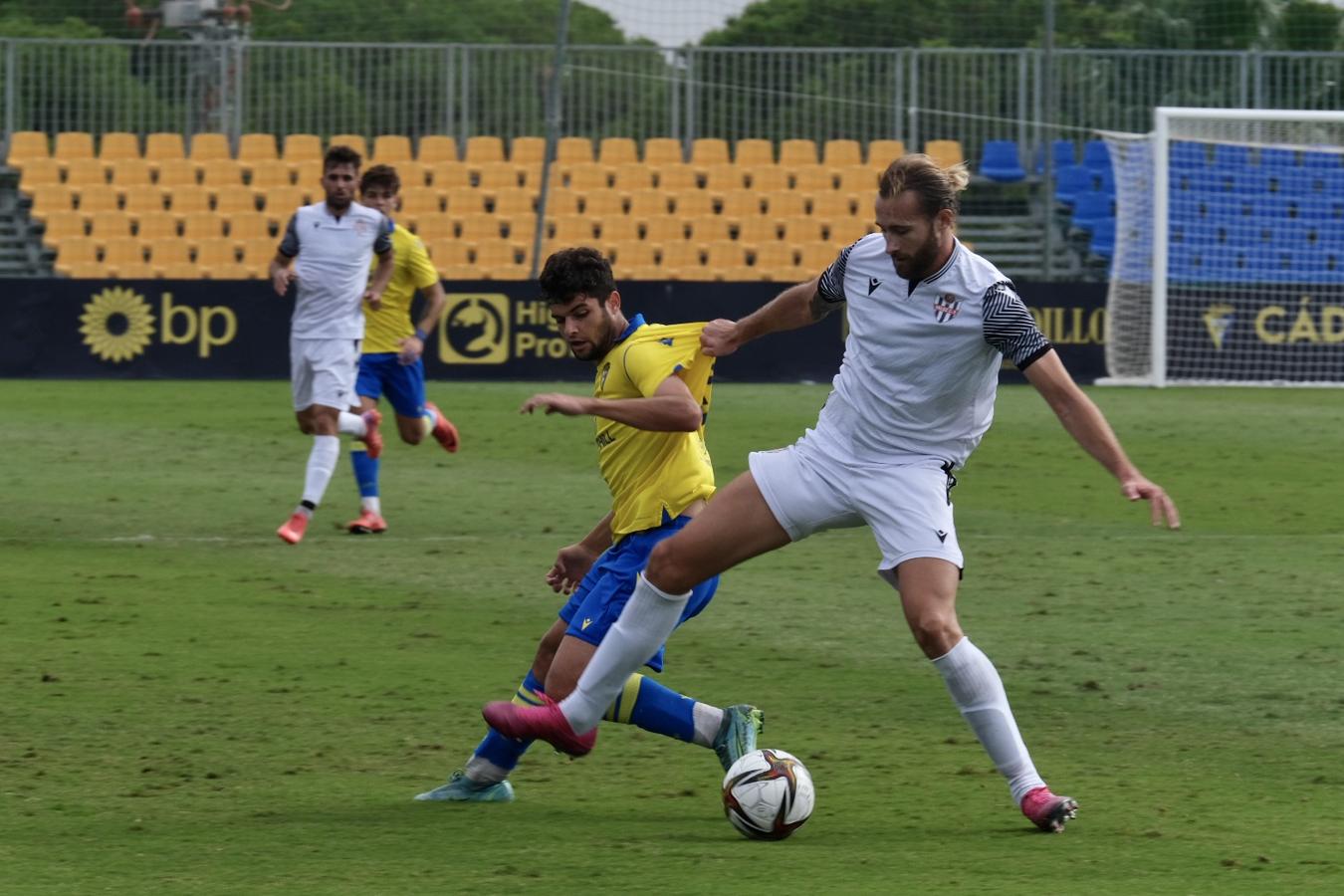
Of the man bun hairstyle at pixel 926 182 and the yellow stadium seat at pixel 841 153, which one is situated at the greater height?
the yellow stadium seat at pixel 841 153

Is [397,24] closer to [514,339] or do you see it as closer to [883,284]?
[514,339]

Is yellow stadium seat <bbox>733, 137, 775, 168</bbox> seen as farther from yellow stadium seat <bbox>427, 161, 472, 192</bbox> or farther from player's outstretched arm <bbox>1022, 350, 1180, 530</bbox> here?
player's outstretched arm <bbox>1022, 350, 1180, 530</bbox>

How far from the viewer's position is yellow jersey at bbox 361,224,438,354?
11.5 m

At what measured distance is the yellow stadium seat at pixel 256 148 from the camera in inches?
928

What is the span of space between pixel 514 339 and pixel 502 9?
6.49 metres

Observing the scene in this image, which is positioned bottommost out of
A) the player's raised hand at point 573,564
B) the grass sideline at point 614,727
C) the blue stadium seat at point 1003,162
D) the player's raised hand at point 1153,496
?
the grass sideline at point 614,727

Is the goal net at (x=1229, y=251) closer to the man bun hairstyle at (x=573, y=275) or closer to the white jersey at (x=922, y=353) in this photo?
the white jersey at (x=922, y=353)

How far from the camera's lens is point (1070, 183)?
2359 centimetres

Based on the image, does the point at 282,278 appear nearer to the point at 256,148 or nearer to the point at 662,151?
the point at 256,148

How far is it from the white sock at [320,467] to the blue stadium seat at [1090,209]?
14181mm

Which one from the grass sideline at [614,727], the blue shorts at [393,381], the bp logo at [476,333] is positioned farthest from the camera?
the bp logo at [476,333]

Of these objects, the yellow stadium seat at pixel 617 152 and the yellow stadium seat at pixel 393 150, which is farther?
the yellow stadium seat at pixel 617 152

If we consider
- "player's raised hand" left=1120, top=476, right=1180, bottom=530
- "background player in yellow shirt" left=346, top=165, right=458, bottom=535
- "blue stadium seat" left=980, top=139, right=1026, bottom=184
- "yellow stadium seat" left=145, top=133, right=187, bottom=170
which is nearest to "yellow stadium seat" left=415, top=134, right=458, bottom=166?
"yellow stadium seat" left=145, top=133, right=187, bottom=170

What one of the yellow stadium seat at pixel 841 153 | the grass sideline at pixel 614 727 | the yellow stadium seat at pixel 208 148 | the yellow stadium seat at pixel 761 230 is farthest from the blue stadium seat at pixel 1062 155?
the grass sideline at pixel 614 727
